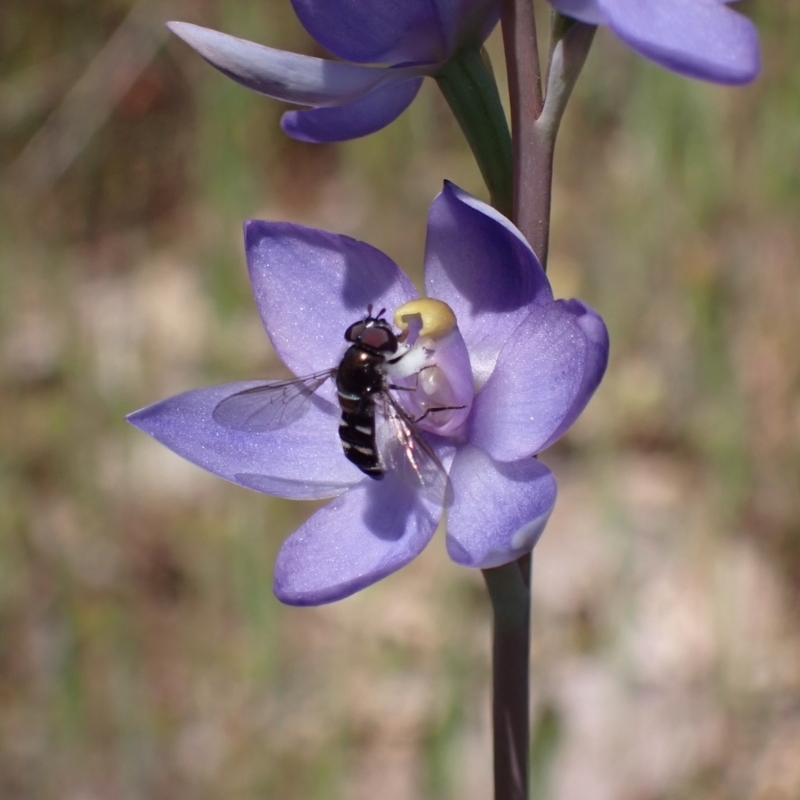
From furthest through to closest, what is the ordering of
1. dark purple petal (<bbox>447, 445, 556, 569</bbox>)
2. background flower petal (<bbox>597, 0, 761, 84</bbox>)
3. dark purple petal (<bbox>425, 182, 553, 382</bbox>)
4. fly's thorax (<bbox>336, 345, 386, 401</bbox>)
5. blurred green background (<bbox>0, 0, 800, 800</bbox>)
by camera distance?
blurred green background (<bbox>0, 0, 800, 800</bbox>) → fly's thorax (<bbox>336, 345, 386, 401</bbox>) → dark purple petal (<bbox>425, 182, 553, 382</bbox>) → dark purple petal (<bbox>447, 445, 556, 569</bbox>) → background flower petal (<bbox>597, 0, 761, 84</bbox>)

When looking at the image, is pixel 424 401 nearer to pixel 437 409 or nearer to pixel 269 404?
pixel 437 409

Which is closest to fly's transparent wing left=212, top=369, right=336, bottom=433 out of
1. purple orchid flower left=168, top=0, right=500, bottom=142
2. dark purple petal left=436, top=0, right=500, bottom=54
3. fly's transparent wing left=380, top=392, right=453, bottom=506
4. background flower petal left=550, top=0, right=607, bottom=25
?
fly's transparent wing left=380, top=392, right=453, bottom=506

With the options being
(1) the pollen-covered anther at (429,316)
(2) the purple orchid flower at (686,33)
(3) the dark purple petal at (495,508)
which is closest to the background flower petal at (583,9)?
(2) the purple orchid flower at (686,33)

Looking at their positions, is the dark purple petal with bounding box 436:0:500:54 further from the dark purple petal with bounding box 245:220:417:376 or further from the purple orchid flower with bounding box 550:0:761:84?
the dark purple petal with bounding box 245:220:417:376

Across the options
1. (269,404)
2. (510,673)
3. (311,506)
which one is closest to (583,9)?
(269,404)

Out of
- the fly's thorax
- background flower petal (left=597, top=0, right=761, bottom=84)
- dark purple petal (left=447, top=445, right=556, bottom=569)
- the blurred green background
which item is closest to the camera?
background flower petal (left=597, top=0, right=761, bottom=84)

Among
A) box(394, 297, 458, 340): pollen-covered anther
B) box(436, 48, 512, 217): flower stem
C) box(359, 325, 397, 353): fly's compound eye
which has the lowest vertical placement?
box(359, 325, 397, 353): fly's compound eye

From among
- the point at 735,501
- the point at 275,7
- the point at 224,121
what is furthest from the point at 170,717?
the point at 275,7

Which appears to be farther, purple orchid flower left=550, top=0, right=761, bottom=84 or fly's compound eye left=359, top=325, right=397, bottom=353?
fly's compound eye left=359, top=325, right=397, bottom=353
